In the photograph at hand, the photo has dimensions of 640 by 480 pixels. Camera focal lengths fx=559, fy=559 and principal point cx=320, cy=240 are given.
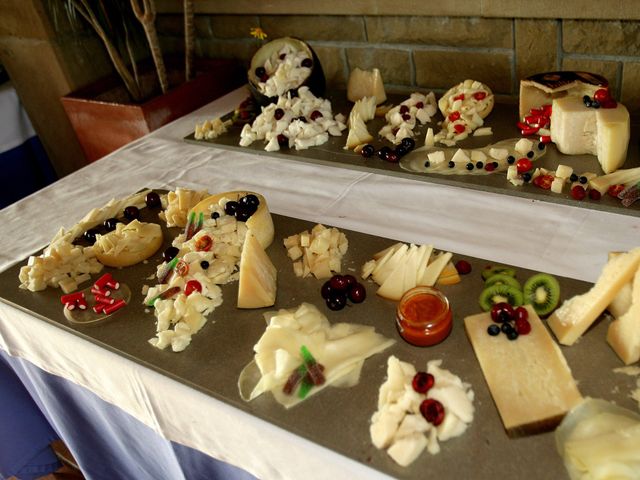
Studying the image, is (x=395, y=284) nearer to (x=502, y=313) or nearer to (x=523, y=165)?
(x=502, y=313)

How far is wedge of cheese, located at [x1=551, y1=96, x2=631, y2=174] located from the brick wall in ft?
0.93

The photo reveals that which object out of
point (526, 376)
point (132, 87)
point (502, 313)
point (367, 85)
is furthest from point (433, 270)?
point (132, 87)

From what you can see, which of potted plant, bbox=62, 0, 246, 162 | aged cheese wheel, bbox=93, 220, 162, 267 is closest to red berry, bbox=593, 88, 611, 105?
aged cheese wheel, bbox=93, 220, 162, 267

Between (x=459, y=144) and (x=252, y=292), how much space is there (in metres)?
0.80

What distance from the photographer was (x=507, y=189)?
132 centimetres

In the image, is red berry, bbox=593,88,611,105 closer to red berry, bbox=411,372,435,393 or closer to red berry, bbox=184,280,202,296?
red berry, bbox=411,372,435,393

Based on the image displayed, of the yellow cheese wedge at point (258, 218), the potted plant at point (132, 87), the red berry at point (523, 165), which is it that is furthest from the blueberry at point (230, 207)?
the potted plant at point (132, 87)

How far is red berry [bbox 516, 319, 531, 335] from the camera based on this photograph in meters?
0.88

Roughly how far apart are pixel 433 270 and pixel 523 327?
0.22 m

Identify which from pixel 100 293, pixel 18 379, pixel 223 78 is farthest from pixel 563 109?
pixel 18 379

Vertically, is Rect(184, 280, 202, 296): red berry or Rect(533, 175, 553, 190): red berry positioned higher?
Rect(184, 280, 202, 296): red berry

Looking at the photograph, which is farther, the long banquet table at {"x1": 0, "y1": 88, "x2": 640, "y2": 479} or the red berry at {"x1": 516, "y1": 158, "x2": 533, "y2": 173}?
the red berry at {"x1": 516, "y1": 158, "x2": 533, "y2": 173}

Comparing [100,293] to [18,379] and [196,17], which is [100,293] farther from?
[196,17]

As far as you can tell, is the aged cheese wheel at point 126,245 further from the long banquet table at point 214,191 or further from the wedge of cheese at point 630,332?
the wedge of cheese at point 630,332
